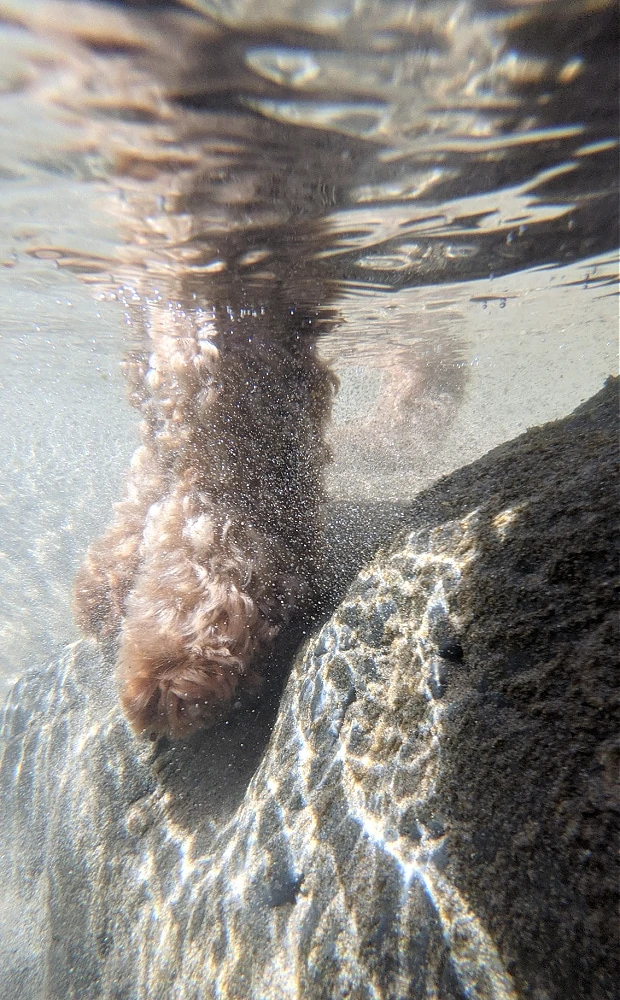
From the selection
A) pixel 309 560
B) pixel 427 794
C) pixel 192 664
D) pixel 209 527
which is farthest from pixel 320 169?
pixel 427 794

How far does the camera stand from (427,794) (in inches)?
66.5

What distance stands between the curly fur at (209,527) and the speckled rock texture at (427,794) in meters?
0.54

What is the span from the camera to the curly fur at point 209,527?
3385mm

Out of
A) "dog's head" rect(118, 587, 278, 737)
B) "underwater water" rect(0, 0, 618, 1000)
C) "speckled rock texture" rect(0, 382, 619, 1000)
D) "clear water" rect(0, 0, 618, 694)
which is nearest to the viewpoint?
"speckled rock texture" rect(0, 382, 619, 1000)

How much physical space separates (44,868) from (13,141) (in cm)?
679

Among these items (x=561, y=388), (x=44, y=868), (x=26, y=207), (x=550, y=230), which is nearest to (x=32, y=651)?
(x=44, y=868)

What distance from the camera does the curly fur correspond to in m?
3.38

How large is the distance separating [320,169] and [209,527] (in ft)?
10.6

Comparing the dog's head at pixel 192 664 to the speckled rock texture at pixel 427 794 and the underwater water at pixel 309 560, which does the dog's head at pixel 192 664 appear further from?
the speckled rock texture at pixel 427 794

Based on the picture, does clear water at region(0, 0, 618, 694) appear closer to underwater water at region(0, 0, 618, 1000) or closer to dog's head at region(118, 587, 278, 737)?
underwater water at region(0, 0, 618, 1000)

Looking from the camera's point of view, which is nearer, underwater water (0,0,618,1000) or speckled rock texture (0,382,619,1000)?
speckled rock texture (0,382,619,1000)

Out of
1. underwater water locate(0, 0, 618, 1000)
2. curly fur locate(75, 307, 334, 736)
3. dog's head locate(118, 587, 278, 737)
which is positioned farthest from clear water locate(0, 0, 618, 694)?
dog's head locate(118, 587, 278, 737)

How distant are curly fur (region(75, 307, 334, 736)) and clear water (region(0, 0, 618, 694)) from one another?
95 centimetres

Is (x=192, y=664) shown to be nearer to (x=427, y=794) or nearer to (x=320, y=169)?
(x=427, y=794)
